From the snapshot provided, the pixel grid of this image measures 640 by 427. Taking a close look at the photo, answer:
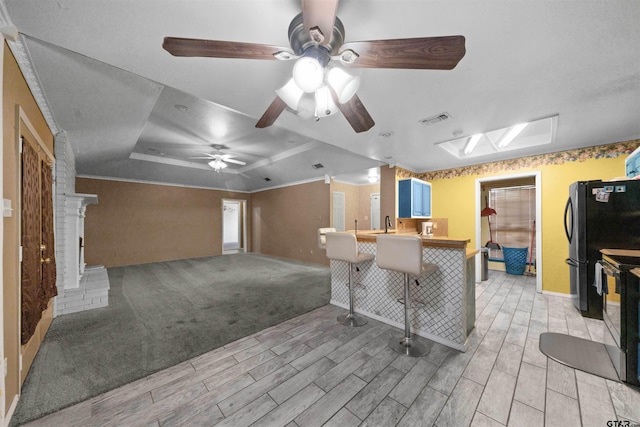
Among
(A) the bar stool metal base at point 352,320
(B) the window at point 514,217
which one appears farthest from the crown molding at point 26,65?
(B) the window at point 514,217

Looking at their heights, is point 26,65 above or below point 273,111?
above

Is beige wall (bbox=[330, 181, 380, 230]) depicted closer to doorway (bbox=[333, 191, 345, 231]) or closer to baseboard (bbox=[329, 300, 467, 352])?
doorway (bbox=[333, 191, 345, 231])

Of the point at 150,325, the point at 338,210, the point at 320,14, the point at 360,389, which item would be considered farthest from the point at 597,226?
the point at 150,325

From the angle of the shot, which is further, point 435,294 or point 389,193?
point 389,193

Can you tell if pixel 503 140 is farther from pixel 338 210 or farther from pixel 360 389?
pixel 360 389

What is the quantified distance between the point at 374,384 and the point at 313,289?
2.38 metres

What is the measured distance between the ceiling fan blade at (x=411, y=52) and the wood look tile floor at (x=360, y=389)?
2.13 m

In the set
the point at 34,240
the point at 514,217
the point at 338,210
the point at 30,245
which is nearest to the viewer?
the point at 30,245

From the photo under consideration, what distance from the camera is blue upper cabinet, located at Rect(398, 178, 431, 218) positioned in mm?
4297

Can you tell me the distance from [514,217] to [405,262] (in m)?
5.18

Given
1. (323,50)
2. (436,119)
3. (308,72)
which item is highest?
(436,119)

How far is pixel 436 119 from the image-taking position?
8.82ft

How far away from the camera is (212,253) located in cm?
786

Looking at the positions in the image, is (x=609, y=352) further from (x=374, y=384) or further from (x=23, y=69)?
(x=23, y=69)
